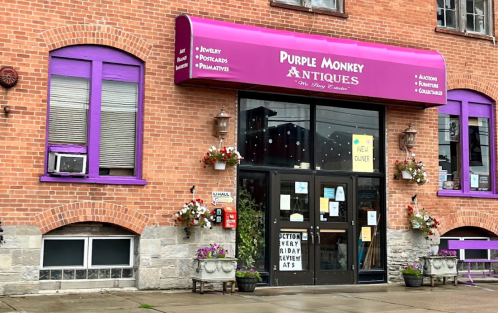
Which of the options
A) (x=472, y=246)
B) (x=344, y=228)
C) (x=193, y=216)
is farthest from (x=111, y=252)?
(x=472, y=246)

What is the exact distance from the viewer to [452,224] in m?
13.9

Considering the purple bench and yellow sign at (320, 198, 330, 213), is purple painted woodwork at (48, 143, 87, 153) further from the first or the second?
the purple bench

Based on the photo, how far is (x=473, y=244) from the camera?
13.6 metres

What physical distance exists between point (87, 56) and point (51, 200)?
2.49m

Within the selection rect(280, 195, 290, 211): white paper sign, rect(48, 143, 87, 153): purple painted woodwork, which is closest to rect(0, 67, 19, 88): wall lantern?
rect(48, 143, 87, 153): purple painted woodwork

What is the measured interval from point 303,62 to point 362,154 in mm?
2555

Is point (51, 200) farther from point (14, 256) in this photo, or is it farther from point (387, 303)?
point (387, 303)

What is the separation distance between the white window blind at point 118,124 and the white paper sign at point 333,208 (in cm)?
409

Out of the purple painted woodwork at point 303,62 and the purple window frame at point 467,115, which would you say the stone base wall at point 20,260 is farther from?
the purple window frame at point 467,115

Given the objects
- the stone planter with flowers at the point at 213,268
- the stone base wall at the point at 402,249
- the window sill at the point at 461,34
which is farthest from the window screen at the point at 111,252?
the window sill at the point at 461,34

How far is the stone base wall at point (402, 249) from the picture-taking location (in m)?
13.2

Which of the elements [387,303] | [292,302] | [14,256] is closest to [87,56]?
[14,256]

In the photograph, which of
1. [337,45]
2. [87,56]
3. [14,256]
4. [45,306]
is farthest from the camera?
[337,45]

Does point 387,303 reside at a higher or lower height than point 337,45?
lower
